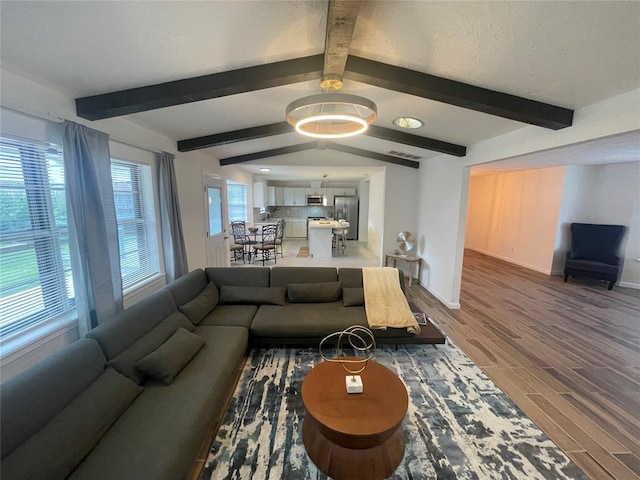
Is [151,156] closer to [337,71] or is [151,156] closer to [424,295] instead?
[337,71]

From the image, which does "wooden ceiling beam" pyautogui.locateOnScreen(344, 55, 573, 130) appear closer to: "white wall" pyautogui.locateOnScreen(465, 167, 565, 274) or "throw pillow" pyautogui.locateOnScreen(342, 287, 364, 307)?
"throw pillow" pyautogui.locateOnScreen(342, 287, 364, 307)

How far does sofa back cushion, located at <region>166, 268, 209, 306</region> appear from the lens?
108 inches

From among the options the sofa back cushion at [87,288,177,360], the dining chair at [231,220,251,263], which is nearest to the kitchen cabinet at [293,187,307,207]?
the dining chair at [231,220,251,263]

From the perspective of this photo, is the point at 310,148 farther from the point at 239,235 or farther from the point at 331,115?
the point at 331,115

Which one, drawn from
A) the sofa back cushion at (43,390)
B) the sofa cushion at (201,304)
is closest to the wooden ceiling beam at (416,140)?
the sofa cushion at (201,304)

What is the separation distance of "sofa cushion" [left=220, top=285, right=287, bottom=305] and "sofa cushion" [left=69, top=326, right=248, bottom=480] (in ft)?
3.41

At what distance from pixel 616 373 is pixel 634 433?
2.90 feet

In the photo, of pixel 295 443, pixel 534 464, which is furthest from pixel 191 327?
pixel 534 464

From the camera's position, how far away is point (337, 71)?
1.88 meters

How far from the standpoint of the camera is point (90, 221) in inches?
83.1

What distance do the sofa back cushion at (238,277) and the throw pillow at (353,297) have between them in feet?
3.36

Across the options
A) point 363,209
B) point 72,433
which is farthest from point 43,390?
point 363,209

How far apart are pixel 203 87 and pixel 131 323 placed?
1938 millimetres

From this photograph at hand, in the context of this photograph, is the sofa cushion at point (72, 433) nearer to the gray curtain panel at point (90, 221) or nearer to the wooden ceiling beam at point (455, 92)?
the gray curtain panel at point (90, 221)
